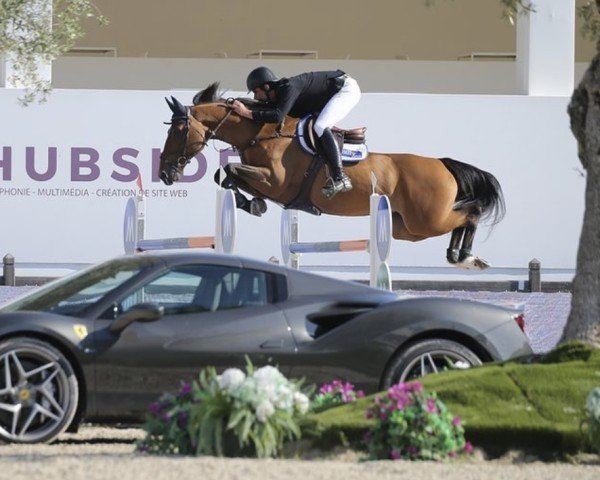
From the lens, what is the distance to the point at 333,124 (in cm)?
1695

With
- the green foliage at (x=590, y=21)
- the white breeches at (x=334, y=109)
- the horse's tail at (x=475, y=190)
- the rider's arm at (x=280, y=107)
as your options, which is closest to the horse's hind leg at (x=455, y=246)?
the horse's tail at (x=475, y=190)

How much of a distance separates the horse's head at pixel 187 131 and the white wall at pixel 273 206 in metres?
7.62

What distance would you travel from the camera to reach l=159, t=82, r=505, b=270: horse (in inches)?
637

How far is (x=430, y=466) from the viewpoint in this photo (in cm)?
681

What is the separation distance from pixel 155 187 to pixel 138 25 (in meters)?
9.22

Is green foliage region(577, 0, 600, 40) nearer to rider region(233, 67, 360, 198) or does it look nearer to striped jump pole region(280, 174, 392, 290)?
striped jump pole region(280, 174, 392, 290)

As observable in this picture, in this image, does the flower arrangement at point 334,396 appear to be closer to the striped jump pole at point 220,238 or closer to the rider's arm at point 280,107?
the striped jump pole at point 220,238

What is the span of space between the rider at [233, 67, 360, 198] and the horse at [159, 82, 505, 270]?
0.53 feet

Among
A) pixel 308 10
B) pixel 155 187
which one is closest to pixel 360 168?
pixel 155 187

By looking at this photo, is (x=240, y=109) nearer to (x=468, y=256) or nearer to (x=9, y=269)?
(x=468, y=256)

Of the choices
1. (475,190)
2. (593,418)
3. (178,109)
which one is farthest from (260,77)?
(593,418)

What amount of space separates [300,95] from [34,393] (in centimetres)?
890

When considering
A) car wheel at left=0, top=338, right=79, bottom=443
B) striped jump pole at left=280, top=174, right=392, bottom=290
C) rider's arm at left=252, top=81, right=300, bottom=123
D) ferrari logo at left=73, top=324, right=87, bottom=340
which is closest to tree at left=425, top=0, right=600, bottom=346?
ferrari logo at left=73, top=324, right=87, bottom=340

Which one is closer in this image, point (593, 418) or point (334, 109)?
point (593, 418)
